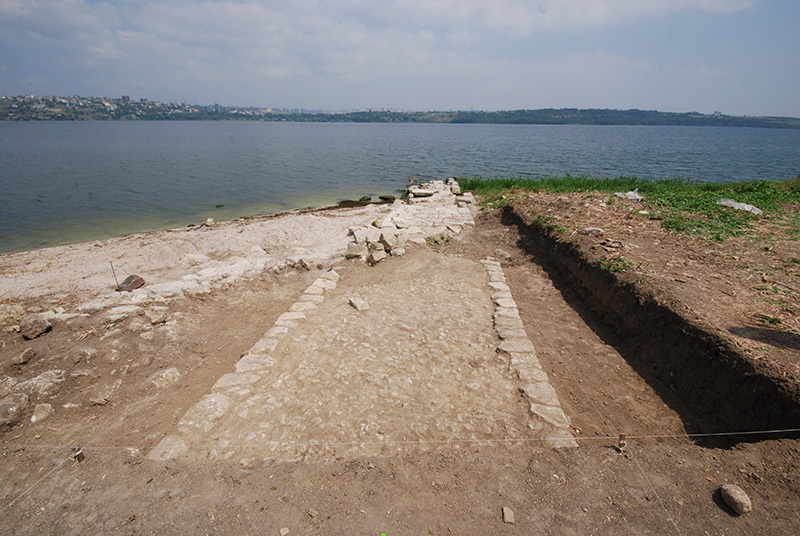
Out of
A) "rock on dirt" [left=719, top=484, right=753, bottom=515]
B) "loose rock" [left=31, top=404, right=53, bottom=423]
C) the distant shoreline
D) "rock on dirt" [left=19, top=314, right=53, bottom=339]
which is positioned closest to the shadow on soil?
"rock on dirt" [left=719, top=484, right=753, bottom=515]

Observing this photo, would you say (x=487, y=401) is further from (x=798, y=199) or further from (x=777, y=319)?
(x=798, y=199)

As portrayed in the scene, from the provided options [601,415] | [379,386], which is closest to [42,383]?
[379,386]

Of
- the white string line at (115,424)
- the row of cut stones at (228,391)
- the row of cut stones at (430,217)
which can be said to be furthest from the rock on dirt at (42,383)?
the row of cut stones at (430,217)

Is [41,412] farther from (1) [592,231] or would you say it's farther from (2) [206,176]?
(2) [206,176]

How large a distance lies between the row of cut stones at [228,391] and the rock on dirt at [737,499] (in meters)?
4.69

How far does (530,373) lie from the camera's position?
493 cm

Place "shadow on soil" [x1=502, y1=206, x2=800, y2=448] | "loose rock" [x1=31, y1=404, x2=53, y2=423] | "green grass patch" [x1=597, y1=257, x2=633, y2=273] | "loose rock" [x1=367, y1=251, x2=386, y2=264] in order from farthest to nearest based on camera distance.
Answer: "loose rock" [x1=367, y1=251, x2=386, y2=264] < "green grass patch" [x1=597, y1=257, x2=633, y2=273] < "loose rock" [x1=31, y1=404, x2=53, y2=423] < "shadow on soil" [x1=502, y1=206, x2=800, y2=448]

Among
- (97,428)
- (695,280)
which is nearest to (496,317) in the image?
(695,280)

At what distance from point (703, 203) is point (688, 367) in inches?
333

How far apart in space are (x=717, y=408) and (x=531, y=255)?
5.88 m

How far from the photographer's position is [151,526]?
2.89 metres

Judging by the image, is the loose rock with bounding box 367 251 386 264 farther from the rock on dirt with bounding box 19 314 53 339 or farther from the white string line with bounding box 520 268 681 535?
the rock on dirt with bounding box 19 314 53 339

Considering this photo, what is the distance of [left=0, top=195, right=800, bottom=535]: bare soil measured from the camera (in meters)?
2.92

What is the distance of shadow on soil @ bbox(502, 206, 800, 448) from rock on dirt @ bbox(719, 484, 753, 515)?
1.03 meters
